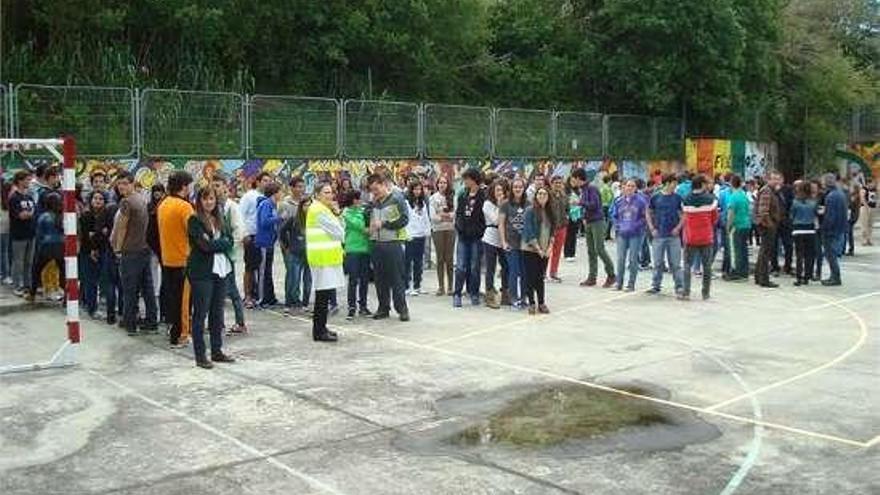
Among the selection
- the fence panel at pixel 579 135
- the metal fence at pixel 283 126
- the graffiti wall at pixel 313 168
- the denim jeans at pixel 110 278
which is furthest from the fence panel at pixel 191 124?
the fence panel at pixel 579 135

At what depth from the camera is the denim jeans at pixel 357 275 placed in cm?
1255

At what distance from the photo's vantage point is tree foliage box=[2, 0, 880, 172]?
24844 millimetres

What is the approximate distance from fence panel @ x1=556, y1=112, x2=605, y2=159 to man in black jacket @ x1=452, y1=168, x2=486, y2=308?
17.0m

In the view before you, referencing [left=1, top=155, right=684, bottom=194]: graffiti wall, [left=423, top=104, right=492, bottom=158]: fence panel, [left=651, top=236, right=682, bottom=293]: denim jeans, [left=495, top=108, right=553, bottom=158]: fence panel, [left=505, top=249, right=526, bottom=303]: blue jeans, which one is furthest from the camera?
[left=495, top=108, right=553, bottom=158]: fence panel

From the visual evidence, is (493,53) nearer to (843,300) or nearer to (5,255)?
(843,300)

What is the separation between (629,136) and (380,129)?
11628 mm

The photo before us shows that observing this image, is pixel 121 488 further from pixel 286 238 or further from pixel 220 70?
pixel 220 70

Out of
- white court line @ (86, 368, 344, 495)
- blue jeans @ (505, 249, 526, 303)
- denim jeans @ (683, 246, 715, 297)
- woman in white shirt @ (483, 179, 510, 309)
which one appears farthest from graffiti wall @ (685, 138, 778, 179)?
white court line @ (86, 368, 344, 495)

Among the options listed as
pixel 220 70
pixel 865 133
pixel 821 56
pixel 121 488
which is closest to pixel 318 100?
pixel 220 70

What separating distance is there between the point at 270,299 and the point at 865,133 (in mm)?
42082

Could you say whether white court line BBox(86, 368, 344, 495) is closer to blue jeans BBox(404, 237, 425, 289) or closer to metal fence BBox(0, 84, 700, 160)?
blue jeans BBox(404, 237, 425, 289)

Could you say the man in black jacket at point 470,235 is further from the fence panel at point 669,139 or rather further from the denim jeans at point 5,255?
the fence panel at point 669,139

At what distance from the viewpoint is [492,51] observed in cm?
3469

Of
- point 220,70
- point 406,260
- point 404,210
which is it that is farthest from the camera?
point 220,70
